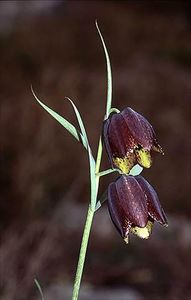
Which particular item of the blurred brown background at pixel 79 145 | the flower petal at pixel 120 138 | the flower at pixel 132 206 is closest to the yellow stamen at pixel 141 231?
the flower at pixel 132 206

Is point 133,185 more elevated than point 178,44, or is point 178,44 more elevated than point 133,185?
point 133,185

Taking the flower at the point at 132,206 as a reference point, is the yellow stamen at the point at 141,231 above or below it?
below

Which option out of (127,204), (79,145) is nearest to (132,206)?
(127,204)

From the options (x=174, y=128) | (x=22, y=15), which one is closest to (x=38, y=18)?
(x=22, y=15)

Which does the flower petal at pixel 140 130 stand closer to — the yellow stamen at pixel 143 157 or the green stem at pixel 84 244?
the yellow stamen at pixel 143 157

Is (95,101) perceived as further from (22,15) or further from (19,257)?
(19,257)

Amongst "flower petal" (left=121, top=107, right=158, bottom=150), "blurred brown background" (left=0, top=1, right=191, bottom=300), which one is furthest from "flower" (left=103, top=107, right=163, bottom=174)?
"blurred brown background" (left=0, top=1, right=191, bottom=300)

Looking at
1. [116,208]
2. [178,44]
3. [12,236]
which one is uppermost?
[116,208]
